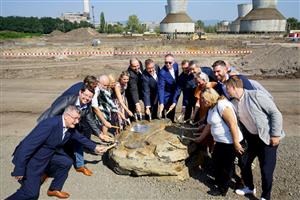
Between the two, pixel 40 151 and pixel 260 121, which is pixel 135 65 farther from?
pixel 260 121

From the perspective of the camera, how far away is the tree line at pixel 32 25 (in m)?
73.4

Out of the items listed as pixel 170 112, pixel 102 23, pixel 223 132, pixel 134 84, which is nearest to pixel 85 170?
pixel 134 84

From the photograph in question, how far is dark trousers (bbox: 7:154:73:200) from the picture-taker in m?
4.20

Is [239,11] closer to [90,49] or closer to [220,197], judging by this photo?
[90,49]

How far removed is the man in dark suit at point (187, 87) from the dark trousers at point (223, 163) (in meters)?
1.80

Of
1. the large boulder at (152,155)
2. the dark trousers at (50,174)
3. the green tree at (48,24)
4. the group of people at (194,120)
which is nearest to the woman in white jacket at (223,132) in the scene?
the group of people at (194,120)

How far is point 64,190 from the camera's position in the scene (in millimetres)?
5125

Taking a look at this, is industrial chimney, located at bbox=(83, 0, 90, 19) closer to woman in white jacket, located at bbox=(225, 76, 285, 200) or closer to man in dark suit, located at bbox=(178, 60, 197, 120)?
man in dark suit, located at bbox=(178, 60, 197, 120)

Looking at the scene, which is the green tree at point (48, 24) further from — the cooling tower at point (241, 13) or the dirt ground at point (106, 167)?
the dirt ground at point (106, 167)

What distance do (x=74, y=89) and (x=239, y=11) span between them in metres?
67.1

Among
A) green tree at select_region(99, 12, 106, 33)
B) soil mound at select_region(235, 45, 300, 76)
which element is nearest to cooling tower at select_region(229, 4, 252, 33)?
green tree at select_region(99, 12, 106, 33)

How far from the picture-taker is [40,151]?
4152mm

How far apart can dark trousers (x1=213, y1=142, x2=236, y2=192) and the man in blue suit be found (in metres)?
2.10

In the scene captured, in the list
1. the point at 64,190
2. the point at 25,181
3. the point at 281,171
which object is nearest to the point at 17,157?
the point at 25,181
